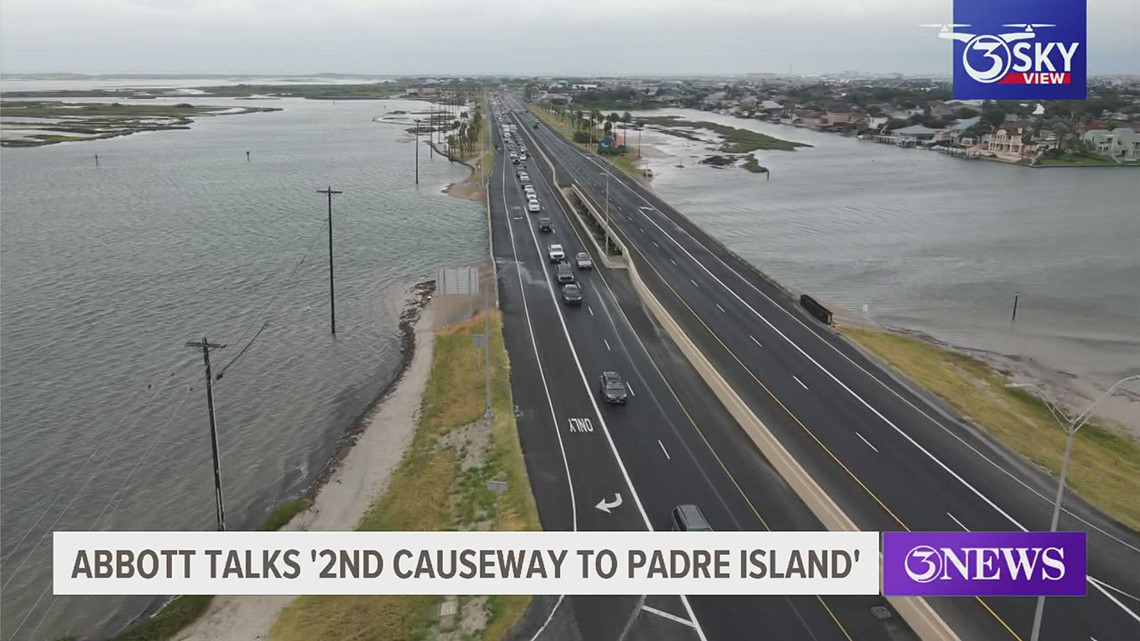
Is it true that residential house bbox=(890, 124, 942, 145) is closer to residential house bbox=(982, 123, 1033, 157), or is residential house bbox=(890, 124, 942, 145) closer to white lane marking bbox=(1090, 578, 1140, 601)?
residential house bbox=(982, 123, 1033, 157)

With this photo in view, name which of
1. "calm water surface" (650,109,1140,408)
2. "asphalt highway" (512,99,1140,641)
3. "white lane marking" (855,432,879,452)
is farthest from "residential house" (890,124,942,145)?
"white lane marking" (855,432,879,452)

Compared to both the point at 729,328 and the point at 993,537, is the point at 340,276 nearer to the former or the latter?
the point at 729,328

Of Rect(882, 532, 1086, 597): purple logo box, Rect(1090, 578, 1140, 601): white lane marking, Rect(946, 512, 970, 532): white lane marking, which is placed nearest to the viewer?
Rect(882, 532, 1086, 597): purple logo box

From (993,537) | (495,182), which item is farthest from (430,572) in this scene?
(495,182)

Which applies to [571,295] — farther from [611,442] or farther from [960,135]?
[960,135]

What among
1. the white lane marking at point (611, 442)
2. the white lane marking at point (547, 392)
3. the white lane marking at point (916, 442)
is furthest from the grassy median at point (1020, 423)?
the white lane marking at point (547, 392)
